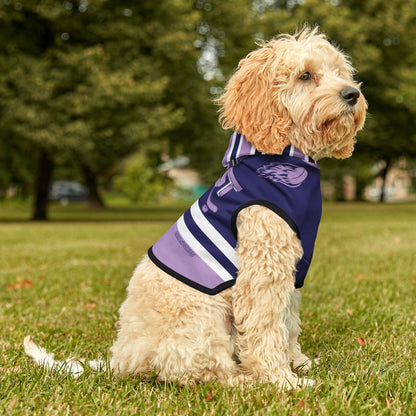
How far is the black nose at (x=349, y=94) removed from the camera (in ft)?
9.81

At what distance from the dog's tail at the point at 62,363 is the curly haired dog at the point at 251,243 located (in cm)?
24

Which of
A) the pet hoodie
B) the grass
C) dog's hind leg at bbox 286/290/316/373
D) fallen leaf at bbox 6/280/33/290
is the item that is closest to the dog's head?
the pet hoodie

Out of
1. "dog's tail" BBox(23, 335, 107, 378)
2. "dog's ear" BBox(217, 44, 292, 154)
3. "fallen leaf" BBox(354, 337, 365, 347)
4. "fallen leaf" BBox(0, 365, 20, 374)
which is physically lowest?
"fallen leaf" BBox(0, 365, 20, 374)

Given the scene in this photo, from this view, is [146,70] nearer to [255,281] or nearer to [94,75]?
[94,75]

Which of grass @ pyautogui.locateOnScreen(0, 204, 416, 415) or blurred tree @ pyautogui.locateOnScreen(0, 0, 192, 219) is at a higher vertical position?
blurred tree @ pyautogui.locateOnScreen(0, 0, 192, 219)

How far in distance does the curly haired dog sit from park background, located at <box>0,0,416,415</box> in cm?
20

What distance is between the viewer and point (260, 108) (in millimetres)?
3041

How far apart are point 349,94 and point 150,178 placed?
39.6m

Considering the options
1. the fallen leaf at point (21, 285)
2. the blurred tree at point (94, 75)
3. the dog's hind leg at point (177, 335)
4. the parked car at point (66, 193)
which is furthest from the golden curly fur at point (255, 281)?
the parked car at point (66, 193)

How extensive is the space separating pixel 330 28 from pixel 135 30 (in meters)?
9.56

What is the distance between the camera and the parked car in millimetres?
47438

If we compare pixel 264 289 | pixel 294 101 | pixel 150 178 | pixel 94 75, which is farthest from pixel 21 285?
pixel 150 178

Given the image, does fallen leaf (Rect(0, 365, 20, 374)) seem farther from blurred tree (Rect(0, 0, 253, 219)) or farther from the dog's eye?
blurred tree (Rect(0, 0, 253, 219))

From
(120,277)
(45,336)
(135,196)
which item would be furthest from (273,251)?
(135,196)
